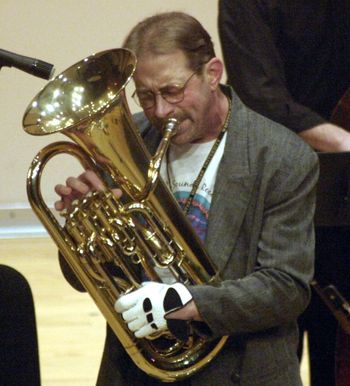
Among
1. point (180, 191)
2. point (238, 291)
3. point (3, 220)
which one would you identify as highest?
point (180, 191)

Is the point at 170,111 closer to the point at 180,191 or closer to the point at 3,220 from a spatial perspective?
the point at 180,191

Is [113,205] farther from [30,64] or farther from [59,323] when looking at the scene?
[59,323]

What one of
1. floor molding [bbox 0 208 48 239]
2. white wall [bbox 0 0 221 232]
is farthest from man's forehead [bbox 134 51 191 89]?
floor molding [bbox 0 208 48 239]

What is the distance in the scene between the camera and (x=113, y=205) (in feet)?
4.93

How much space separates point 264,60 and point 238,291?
0.68 metres

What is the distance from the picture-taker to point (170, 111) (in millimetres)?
1565

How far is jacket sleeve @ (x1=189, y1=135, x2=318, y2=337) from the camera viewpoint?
151 cm

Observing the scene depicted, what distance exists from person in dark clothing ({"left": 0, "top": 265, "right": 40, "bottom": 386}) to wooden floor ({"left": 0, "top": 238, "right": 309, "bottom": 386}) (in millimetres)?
1402

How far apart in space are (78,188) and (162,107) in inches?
8.2

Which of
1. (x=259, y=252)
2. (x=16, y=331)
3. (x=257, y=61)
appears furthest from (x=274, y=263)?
(x=257, y=61)

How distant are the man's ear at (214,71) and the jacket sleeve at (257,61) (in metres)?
0.37

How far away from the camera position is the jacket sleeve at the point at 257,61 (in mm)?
1977

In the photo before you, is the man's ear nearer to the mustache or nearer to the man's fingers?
the mustache

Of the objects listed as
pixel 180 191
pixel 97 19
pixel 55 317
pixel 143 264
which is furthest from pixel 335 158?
pixel 97 19
